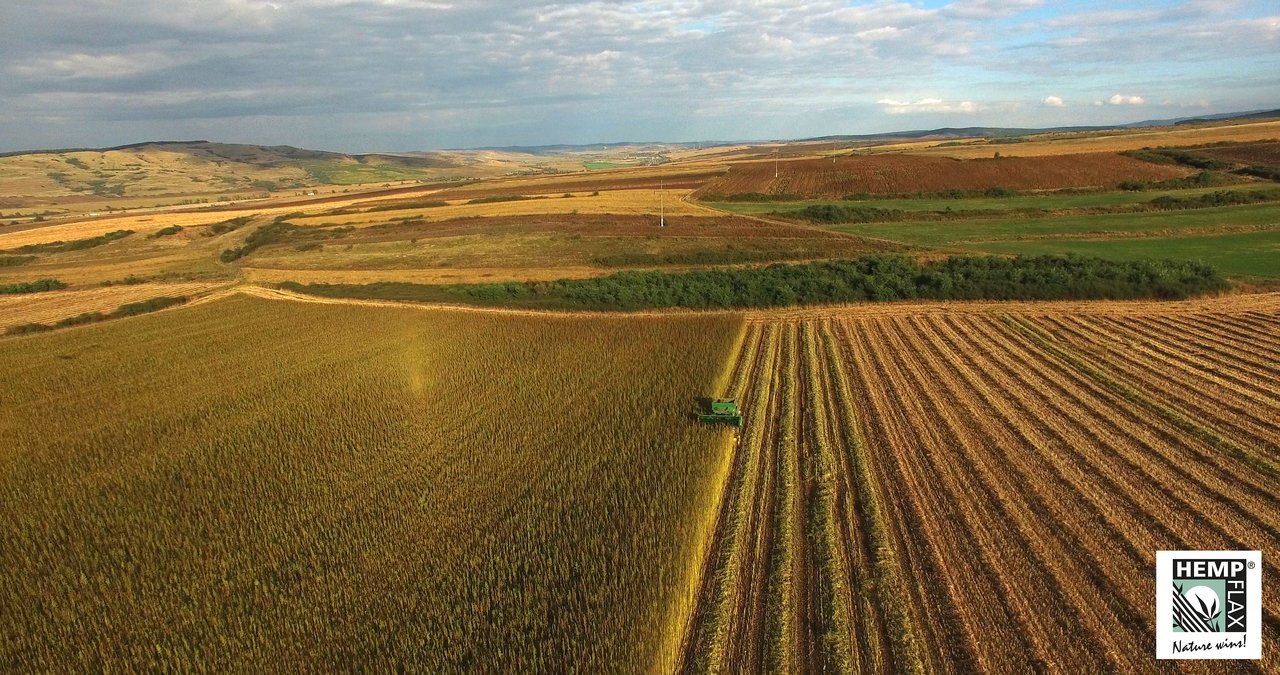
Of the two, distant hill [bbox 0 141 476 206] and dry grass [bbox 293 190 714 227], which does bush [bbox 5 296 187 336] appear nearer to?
dry grass [bbox 293 190 714 227]

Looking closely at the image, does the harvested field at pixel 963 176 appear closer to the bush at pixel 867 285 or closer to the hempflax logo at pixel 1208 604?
the bush at pixel 867 285

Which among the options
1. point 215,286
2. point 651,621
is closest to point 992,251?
point 651,621

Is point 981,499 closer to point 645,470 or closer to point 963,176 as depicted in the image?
point 645,470

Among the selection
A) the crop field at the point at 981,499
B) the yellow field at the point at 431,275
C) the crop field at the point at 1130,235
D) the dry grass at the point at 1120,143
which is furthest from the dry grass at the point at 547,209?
the dry grass at the point at 1120,143

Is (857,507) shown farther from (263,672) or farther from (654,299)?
(654,299)

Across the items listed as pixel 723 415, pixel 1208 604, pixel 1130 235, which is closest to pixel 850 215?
pixel 1130 235

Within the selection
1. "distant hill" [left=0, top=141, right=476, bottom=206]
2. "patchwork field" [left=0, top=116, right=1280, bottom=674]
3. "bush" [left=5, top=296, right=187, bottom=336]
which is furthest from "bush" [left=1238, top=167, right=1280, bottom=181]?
"distant hill" [left=0, top=141, right=476, bottom=206]
